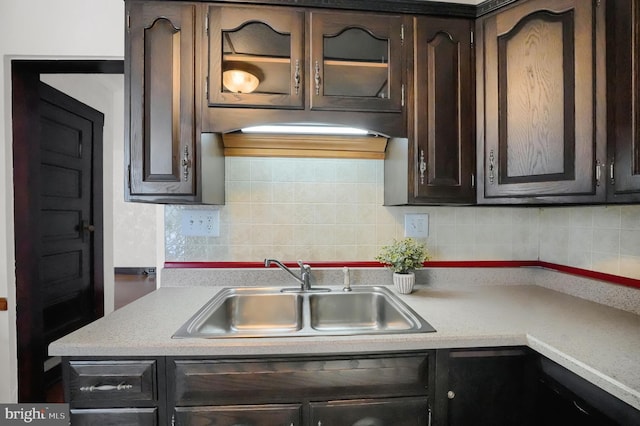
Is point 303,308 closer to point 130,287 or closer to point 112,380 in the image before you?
point 112,380

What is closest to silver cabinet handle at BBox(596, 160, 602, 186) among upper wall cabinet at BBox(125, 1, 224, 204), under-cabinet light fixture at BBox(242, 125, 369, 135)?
under-cabinet light fixture at BBox(242, 125, 369, 135)

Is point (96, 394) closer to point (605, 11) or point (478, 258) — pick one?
point (478, 258)

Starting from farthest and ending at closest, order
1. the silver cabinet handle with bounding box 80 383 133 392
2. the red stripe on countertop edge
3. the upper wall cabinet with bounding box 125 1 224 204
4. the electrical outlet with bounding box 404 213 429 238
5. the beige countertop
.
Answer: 1. the electrical outlet with bounding box 404 213 429 238
2. the red stripe on countertop edge
3. the upper wall cabinet with bounding box 125 1 224 204
4. the silver cabinet handle with bounding box 80 383 133 392
5. the beige countertop

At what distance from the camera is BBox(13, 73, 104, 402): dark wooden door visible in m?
1.55

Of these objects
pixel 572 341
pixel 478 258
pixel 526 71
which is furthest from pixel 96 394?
pixel 526 71

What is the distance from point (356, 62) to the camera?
1.30m

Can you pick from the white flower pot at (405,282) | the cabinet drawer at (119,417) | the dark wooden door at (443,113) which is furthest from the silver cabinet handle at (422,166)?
the cabinet drawer at (119,417)

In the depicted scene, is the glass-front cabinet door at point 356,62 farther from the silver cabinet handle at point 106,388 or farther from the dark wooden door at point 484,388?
the silver cabinet handle at point 106,388

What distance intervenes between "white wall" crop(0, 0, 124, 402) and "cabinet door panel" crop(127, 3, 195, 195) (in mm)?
399

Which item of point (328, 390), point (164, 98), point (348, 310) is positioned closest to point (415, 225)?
point (348, 310)

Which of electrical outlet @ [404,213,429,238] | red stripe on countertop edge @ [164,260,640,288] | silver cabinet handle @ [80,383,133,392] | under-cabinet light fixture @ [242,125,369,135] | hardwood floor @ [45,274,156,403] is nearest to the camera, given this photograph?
silver cabinet handle @ [80,383,133,392]

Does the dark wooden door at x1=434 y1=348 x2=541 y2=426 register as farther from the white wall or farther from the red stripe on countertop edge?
the white wall

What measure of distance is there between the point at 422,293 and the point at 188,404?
1.09 meters

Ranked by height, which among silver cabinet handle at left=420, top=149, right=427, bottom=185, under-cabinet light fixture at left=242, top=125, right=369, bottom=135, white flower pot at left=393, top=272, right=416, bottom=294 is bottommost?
white flower pot at left=393, top=272, right=416, bottom=294
